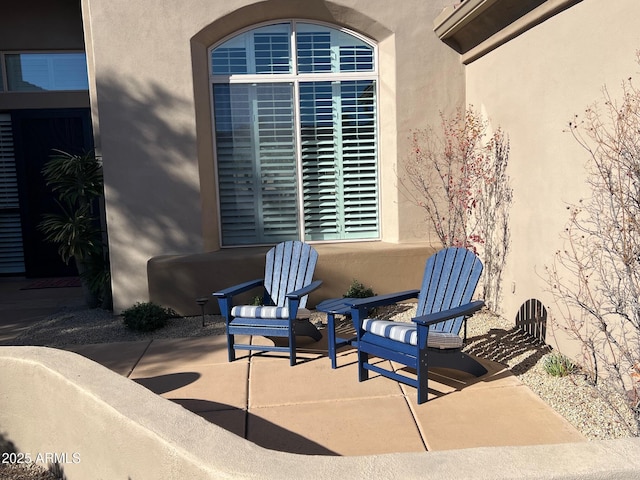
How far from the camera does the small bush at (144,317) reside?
526 cm

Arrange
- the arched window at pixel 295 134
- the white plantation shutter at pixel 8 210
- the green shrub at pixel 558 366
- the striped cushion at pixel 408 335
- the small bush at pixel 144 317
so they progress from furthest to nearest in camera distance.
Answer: the white plantation shutter at pixel 8 210
the arched window at pixel 295 134
the small bush at pixel 144 317
the green shrub at pixel 558 366
the striped cushion at pixel 408 335

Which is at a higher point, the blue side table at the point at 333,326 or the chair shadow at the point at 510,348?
the blue side table at the point at 333,326

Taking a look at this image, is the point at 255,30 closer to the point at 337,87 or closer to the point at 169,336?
the point at 337,87

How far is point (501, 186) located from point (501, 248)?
1.94 ft

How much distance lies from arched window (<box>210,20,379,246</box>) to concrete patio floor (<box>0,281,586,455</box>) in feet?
6.14

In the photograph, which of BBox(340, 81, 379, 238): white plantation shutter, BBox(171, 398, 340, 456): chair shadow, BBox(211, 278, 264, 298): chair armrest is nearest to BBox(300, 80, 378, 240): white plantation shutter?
BBox(340, 81, 379, 238): white plantation shutter

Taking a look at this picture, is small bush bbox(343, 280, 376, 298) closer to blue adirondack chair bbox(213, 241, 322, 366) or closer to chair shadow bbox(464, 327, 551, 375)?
blue adirondack chair bbox(213, 241, 322, 366)

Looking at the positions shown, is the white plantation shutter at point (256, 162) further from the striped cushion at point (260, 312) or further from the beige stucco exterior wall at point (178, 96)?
the striped cushion at point (260, 312)

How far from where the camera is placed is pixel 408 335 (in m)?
3.37

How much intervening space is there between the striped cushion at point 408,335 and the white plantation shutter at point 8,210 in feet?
23.0

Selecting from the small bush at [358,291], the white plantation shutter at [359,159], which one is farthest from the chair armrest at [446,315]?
the white plantation shutter at [359,159]

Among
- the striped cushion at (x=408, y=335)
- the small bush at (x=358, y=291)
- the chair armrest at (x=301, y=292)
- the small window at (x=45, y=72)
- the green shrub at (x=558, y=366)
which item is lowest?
the green shrub at (x=558, y=366)

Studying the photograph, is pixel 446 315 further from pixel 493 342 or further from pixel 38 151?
pixel 38 151

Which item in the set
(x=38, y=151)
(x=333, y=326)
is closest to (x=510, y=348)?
(x=333, y=326)
